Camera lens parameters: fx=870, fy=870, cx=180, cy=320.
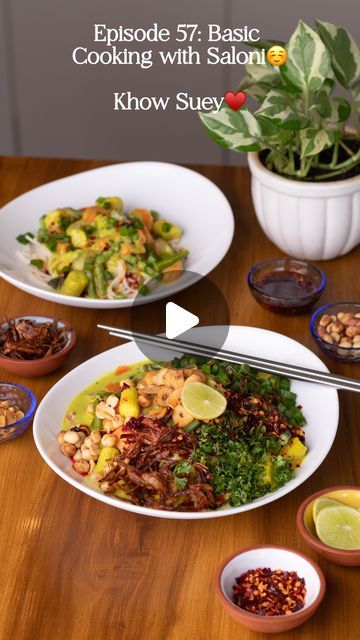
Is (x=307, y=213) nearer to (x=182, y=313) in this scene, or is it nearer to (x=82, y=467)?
(x=182, y=313)

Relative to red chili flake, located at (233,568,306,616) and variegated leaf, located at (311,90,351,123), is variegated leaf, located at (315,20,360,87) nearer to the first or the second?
variegated leaf, located at (311,90,351,123)

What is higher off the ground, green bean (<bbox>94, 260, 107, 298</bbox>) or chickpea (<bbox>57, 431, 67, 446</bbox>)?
chickpea (<bbox>57, 431, 67, 446</bbox>)

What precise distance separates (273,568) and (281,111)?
1.20 m

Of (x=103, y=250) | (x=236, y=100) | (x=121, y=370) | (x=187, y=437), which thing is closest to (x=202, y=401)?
(x=187, y=437)

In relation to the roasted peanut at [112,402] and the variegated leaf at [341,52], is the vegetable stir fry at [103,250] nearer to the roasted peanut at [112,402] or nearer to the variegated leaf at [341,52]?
the roasted peanut at [112,402]

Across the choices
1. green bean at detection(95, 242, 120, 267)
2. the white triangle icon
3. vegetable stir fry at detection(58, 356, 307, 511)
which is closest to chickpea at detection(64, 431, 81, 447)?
vegetable stir fry at detection(58, 356, 307, 511)

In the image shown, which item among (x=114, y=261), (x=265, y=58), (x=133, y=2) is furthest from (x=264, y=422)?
(x=133, y=2)

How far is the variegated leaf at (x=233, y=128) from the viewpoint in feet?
7.23

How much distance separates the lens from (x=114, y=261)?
2346mm

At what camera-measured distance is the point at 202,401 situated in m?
1.75

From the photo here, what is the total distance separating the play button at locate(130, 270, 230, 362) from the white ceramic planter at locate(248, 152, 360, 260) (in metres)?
0.25

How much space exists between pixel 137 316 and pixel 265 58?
0.79 meters

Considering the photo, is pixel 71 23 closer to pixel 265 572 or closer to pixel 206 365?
pixel 206 365

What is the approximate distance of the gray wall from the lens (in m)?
3.91
